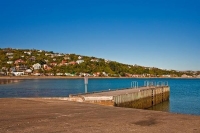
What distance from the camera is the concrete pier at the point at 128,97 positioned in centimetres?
2306

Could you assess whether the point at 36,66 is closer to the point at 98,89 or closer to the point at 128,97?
the point at 98,89

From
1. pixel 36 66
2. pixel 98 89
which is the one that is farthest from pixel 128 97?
pixel 36 66

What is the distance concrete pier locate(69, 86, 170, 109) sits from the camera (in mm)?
23062

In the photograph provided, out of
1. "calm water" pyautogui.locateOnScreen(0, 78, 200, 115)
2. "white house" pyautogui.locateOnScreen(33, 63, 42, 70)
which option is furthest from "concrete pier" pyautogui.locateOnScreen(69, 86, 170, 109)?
"white house" pyautogui.locateOnScreen(33, 63, 42, 70)

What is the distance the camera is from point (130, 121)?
1221 centimetres

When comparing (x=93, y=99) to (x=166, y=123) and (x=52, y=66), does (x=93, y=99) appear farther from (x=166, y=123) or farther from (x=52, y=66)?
(x=52, y=66)

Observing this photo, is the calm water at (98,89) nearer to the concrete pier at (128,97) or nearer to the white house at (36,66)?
the concrete pier at (128,97)

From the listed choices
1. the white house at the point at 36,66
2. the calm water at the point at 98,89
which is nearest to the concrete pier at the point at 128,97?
the calm water at the point at 98,89

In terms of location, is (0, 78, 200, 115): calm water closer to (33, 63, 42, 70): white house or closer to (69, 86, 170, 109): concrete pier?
(69, 86, 170, 109): concrete pier

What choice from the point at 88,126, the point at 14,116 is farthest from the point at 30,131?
the point at 14,116

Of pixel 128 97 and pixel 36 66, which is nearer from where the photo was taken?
pixel 128 97

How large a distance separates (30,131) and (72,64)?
190 metres

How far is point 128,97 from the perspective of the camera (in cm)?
2959

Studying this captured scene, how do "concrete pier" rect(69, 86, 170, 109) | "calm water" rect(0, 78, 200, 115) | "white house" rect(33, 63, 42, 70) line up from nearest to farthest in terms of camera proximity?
"concrete pier" rect(69, 86, 170, 109) < "calm water" rect(0, 78, 200, 115) < "white house" rect(33, 63, 42, 70)
